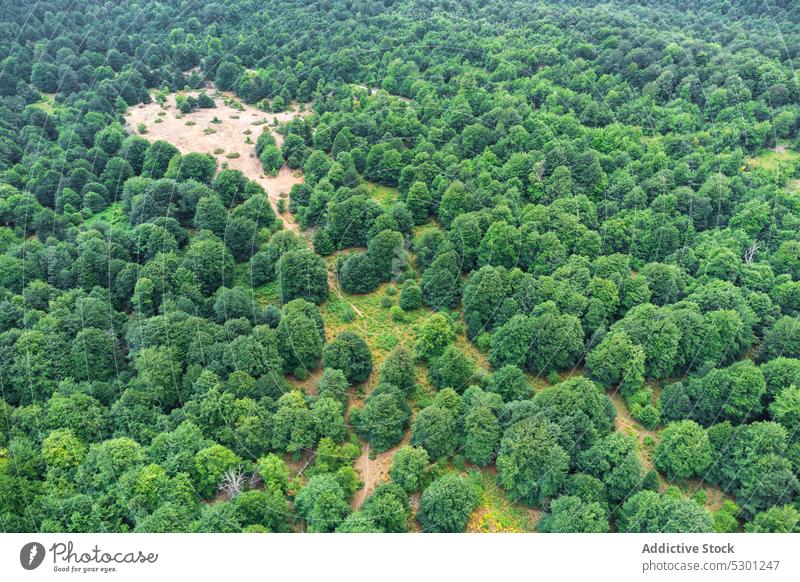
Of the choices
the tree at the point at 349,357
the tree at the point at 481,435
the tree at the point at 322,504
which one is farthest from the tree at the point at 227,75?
the tree at the point at 322,504

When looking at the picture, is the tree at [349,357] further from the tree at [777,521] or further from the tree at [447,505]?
the tree at [777,521]

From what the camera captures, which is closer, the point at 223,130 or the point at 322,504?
the point at 322,504

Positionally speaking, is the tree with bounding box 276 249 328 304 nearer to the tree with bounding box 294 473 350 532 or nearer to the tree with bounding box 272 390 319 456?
the tree with bounding box 272 390 319 456

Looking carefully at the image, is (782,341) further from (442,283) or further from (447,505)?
(447,505)

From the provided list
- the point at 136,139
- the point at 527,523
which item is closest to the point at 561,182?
the point at 527,523

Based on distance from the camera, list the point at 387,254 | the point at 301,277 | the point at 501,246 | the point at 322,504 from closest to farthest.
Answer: the point at 322,504
the point at 301,277
the point at 501,246
the point at 387,254

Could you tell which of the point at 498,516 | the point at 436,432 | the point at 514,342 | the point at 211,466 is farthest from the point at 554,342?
the point at 211,466

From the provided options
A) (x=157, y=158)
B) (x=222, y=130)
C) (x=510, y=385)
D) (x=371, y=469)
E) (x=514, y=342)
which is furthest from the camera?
(x=222, y=130)
